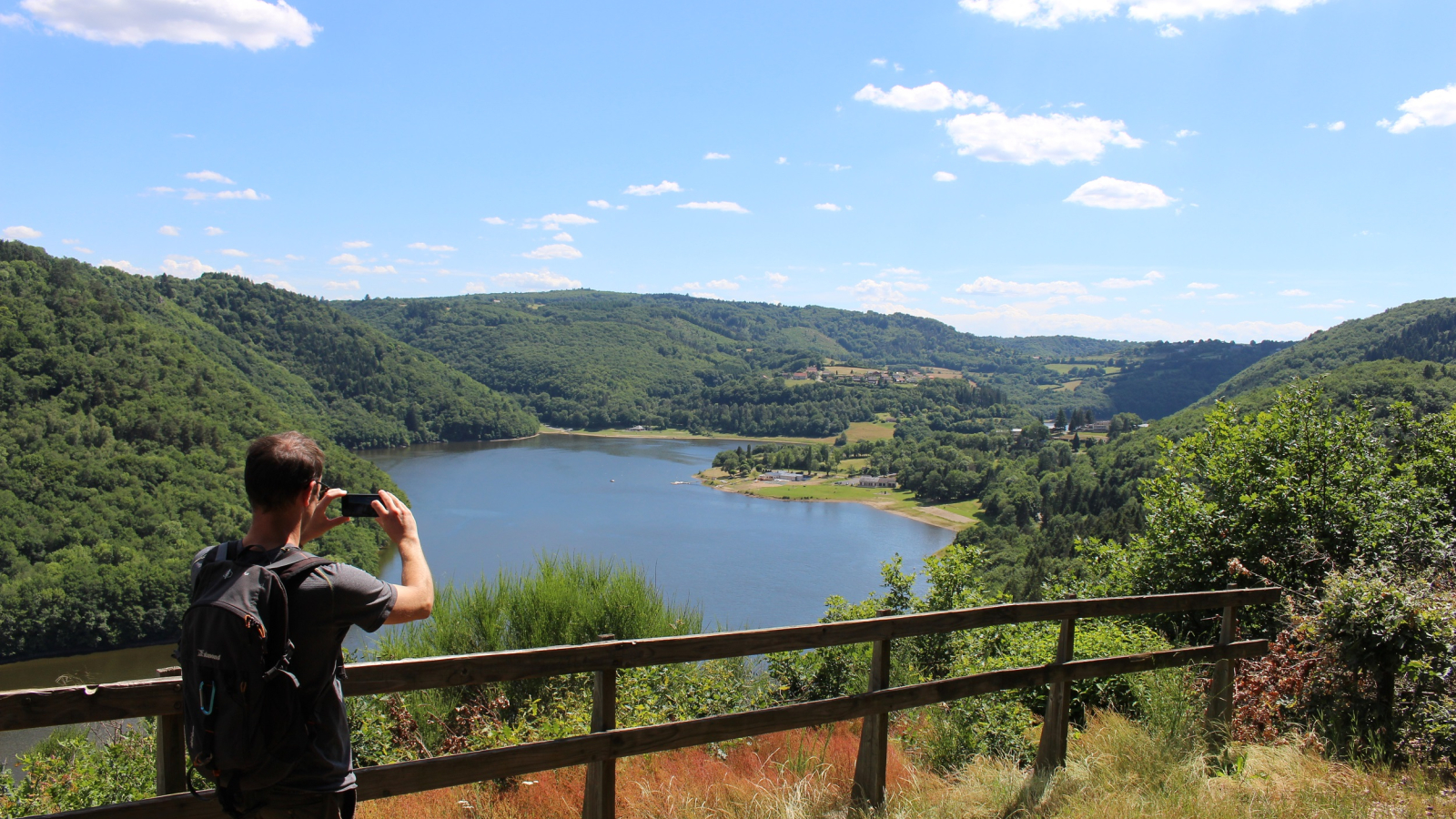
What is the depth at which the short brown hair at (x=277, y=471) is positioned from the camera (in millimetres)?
1692

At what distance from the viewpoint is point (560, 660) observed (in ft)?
7.79

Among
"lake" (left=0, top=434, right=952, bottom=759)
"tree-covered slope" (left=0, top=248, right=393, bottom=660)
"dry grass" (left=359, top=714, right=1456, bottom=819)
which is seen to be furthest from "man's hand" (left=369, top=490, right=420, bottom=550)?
"tree-covered slope" (left=0, top=248, right=393, bottom=660)

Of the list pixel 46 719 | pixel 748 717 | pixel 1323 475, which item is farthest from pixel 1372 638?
pixel 46 719

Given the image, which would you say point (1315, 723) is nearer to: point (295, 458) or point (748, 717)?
point (748, 717)

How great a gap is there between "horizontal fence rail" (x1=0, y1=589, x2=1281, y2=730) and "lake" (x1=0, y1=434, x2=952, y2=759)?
22338 mm

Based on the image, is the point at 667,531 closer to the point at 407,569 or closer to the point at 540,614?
the point at 540,614

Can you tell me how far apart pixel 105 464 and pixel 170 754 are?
61.6 meters

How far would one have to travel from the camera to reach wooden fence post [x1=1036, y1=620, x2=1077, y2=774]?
340cm

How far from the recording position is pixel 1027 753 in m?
3.84

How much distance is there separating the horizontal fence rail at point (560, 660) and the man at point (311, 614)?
34 centimetres

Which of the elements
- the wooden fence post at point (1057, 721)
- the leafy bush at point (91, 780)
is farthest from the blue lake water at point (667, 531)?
the wooden fence post at point (1057, 721)

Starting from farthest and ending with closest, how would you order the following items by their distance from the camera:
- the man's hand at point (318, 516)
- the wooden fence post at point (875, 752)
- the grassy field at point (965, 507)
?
the grassy field at point (965, 507) → the wooden fence post at point (875, 752) → the man's hand at point (318, 516)

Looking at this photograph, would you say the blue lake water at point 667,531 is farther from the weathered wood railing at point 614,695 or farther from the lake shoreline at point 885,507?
the weathered wood railing at point 614,695

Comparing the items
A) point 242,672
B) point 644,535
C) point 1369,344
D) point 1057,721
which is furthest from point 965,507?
point 242,672
